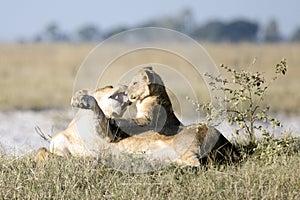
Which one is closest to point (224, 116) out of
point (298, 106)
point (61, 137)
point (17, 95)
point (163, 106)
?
point (163, 106)

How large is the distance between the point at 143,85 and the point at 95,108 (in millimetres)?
479

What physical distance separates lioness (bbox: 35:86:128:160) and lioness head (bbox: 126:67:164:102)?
60mm

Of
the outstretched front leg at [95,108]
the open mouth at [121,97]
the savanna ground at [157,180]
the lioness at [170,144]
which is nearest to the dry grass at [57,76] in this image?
the open mouth at [121,97]

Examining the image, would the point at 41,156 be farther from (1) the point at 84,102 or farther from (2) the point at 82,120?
(1) the point at 84,102

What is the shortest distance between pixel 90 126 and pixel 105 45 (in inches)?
43.1

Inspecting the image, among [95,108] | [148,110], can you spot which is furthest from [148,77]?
[95,108]

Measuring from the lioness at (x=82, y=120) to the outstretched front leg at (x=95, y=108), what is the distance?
0.04m

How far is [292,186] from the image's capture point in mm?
5094

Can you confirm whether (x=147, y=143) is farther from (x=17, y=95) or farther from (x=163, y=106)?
(x=17, y=95)

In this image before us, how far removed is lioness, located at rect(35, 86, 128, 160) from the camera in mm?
5676

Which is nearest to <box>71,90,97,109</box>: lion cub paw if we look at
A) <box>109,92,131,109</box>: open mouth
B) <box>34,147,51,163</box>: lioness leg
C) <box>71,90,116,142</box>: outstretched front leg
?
<box>71,90,116,142</box>: outstretched front leg

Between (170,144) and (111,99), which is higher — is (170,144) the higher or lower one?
the lower one

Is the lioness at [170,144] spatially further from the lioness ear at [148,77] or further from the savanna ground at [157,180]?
the lioness ear at [148,77]

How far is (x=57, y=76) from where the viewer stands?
21359mm
